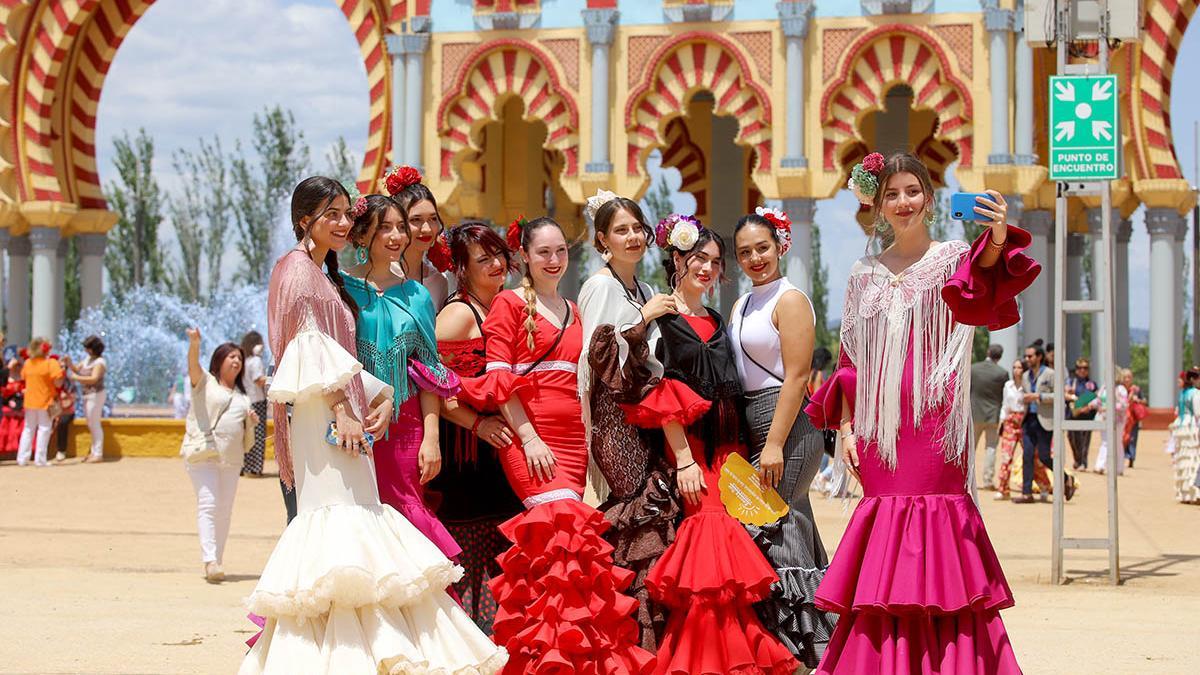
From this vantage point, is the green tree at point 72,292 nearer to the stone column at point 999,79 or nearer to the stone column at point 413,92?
the stone column at point 413,92

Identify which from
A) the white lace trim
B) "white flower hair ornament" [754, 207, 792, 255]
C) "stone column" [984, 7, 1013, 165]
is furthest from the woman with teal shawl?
"stone column" [984, 7, 1013, 165]

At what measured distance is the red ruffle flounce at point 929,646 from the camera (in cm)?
493

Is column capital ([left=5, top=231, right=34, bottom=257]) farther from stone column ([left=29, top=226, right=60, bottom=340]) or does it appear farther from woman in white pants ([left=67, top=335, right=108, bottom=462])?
woman in white pants ([left=67, top=335, right=108, bottom=462])

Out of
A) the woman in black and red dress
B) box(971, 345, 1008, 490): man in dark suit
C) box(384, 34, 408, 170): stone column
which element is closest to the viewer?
the woman in black and red dress

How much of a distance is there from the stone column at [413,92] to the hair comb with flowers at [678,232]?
1622cm

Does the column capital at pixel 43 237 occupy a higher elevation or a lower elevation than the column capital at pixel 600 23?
lower

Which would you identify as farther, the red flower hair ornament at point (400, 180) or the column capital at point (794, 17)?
the column capital at point (794, 17)

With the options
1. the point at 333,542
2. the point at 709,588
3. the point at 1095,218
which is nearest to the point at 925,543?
the point at 709,588

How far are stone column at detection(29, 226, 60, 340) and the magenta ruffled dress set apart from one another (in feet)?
69.9

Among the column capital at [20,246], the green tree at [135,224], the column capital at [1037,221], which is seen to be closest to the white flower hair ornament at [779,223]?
the column capital at [1037,221]

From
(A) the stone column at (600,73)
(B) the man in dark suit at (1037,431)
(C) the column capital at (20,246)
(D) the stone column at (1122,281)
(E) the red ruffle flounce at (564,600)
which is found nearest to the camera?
(E) the red ruffle flounce at (564,600)

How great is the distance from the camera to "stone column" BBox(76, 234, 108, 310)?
2545 cm

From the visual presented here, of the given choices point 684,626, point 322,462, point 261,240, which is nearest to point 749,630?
point 684,626

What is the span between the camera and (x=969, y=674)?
489 centimetres
